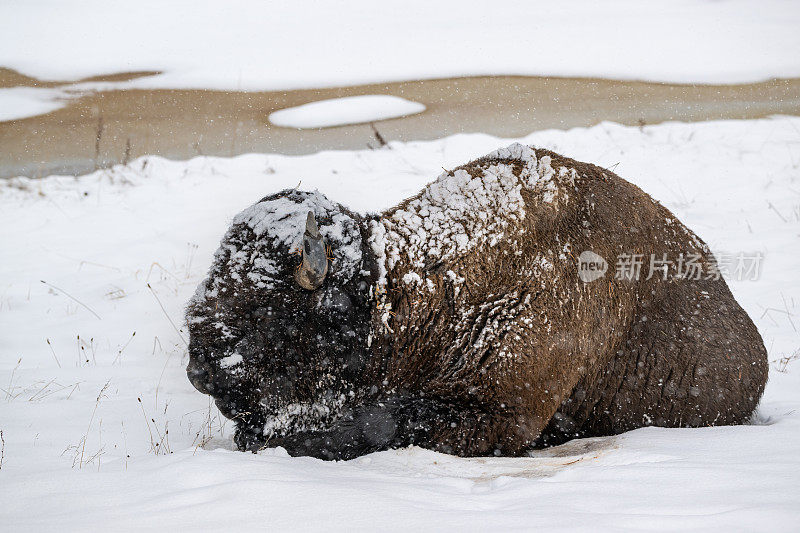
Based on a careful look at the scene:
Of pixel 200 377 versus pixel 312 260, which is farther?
pixel 200 377

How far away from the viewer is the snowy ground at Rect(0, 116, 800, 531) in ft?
6.29

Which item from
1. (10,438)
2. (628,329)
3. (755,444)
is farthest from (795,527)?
(10,438)

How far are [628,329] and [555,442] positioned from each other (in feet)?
2.40

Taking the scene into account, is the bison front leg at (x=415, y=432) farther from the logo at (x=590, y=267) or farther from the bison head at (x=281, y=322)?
the logo at (x=590, y=267)

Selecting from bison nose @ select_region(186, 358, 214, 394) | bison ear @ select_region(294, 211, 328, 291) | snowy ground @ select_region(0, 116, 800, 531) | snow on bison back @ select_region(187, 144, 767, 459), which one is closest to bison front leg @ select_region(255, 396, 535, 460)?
snow on bison back @ select_region(187, 144, 767, 459)

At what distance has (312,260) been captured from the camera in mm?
2779

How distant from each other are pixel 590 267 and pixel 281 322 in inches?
62.9

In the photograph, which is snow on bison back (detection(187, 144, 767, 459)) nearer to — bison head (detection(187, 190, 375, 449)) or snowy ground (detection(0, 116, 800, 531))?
bison head (detection(187, 190, 375, 449))

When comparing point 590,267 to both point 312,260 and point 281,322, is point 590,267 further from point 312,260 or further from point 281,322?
point 281,322

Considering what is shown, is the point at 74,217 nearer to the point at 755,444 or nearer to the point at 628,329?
the point at 628,329

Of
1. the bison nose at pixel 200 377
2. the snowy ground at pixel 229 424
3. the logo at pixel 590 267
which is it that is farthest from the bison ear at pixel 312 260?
the logo at pixel 590 267

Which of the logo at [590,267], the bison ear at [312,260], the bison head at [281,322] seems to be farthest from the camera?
the logo at [590,267]

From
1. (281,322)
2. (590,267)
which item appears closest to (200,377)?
(281,322)

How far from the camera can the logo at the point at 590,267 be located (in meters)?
3.21
